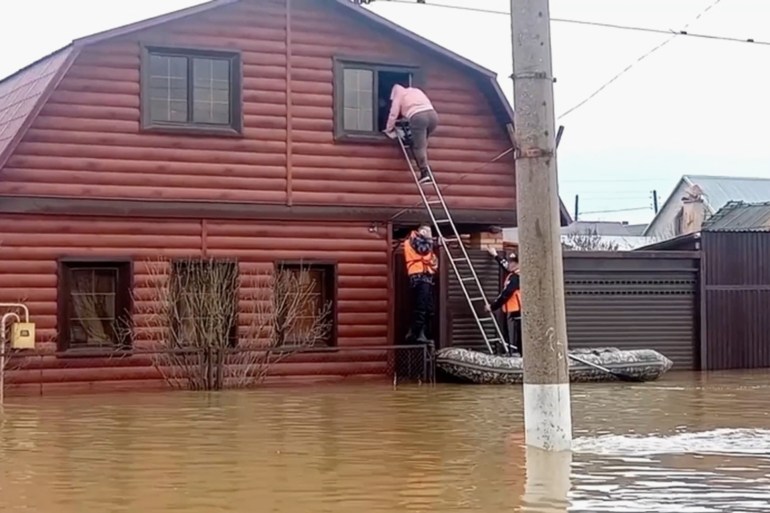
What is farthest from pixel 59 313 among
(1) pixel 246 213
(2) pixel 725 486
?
(2) pixel 725 486

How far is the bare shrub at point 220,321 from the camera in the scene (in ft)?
63.1

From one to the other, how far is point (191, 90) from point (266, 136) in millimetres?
1399

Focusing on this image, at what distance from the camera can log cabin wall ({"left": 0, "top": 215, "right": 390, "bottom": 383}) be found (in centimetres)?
1914

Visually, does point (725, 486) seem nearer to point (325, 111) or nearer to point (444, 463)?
point (444, 463)

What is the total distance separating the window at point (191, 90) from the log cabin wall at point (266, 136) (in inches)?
5.8

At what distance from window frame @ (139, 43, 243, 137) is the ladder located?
2.70 meters

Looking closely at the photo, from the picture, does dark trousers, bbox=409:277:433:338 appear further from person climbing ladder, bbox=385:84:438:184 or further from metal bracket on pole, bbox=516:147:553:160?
metal bracket on pole, bbox=516:147:553:160

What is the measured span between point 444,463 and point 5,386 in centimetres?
978

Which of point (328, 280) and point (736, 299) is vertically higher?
point (328, 280)

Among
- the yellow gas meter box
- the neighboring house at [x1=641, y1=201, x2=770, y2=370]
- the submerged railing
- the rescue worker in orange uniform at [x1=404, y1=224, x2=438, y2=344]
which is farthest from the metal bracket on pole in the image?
the neighboring house at [x1=641, y1=201, x2=770, y2=370]

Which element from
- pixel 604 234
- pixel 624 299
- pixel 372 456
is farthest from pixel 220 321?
pixel 604 234

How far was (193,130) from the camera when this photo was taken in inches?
800

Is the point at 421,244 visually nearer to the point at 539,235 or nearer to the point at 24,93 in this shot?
the point at 24,93

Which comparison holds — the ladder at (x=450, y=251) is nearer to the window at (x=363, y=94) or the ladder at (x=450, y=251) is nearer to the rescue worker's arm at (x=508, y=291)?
the rescue worker's arm at (x=508, y=291)
